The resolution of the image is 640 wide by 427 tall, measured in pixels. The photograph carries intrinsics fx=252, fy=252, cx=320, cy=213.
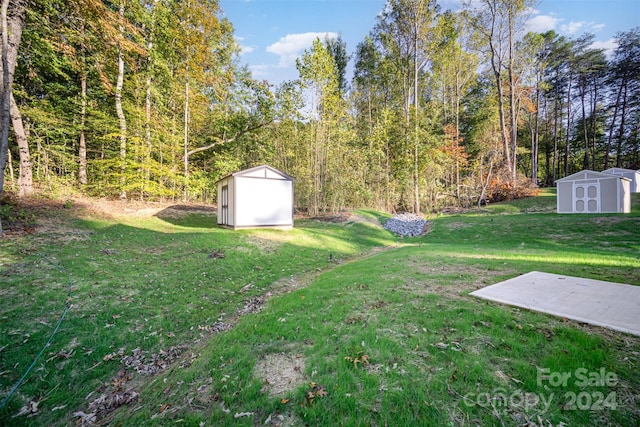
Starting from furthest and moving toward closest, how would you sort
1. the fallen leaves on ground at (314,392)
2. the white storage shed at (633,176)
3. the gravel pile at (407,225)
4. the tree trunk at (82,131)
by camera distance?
the white storage shed at (633,176) → the gravel pile at (407,225) → the tree trunk at (82,131) → the fallen leaves on ground at (314,392)

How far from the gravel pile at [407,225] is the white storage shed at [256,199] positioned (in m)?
6.31

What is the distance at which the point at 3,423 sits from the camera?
228 centimetres

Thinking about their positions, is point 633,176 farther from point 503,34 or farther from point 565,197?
point 503,34

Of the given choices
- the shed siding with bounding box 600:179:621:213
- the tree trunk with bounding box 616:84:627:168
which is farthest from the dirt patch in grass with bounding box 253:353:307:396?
the tree trunk with bounding box 616:84:627:168

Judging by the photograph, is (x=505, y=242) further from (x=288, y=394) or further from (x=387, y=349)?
(x=288, y=394)

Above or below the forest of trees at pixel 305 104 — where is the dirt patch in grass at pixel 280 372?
below

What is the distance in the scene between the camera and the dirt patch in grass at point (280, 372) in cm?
220

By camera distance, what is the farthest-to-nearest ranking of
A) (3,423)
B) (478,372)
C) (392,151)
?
(392,151), (3,423), (478,372)

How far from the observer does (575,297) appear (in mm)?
3303

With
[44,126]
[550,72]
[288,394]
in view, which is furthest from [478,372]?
[550,72]

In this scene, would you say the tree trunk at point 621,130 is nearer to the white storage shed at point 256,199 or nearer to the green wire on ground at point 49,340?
the white storage shed at point 256,199

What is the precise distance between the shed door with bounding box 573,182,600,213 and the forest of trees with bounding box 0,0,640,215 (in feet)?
20.7

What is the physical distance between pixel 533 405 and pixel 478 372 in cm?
37

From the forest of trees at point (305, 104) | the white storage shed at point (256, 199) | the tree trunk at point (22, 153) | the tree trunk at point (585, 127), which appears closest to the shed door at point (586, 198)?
the forest of trees at point (305, 104)
